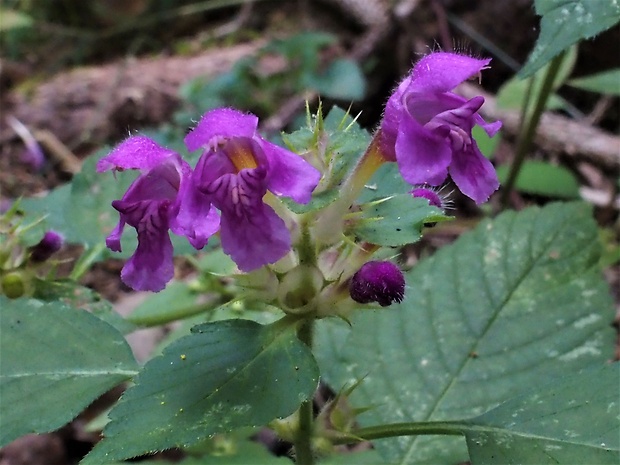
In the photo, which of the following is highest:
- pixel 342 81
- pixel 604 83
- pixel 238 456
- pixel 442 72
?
pixel 442 72

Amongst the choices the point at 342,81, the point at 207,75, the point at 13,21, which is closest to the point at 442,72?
the point at 342,81

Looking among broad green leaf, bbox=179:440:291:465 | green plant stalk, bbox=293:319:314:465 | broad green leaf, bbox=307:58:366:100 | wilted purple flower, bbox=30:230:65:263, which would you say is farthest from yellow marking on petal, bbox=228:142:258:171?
broad green leaf, bbox=307:58:366:100

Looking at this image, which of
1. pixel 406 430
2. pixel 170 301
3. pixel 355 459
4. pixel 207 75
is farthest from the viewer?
pixel 207 75

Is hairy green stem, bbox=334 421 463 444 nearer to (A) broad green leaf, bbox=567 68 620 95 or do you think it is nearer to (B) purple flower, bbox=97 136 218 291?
(B) purple flower, bbox=97 136 218 291

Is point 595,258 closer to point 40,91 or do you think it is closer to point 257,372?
point 257,372

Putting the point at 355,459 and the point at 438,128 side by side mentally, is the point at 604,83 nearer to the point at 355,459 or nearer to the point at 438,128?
the point at 355,459

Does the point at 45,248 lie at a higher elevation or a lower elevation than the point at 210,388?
lower

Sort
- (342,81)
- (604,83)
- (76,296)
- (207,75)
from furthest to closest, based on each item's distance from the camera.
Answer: (207,75)
(342,81)
(604,83)
(76,296)
